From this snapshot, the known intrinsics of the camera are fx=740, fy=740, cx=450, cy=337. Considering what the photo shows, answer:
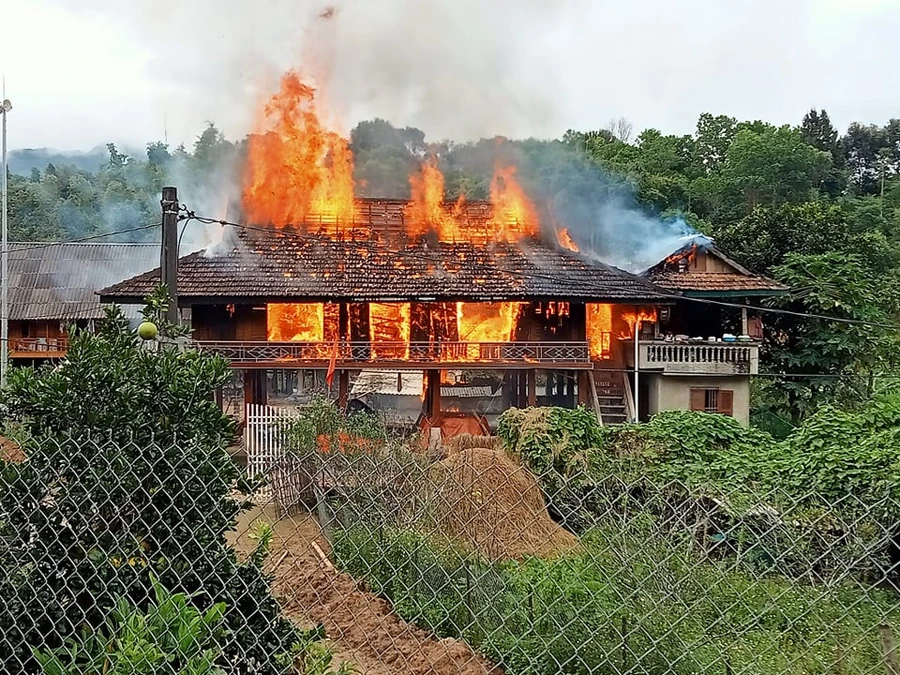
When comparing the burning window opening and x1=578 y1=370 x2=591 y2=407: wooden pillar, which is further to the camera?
the burning window opening

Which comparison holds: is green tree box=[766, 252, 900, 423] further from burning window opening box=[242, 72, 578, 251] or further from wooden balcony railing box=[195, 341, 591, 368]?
wooden balcony railing box=[195, 341, 591, 368]

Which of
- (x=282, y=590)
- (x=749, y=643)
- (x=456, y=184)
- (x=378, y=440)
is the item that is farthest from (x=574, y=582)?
(x=456, y=184)

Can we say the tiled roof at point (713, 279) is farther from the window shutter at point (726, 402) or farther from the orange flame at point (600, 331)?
the window shutter at point (726, 402)

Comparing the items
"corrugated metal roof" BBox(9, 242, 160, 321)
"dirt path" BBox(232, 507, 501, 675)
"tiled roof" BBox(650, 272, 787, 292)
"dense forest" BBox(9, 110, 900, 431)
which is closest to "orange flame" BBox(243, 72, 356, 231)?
"dense forest" BBox(9, 110, 900, 431)

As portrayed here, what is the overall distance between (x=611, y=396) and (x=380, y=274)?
671 cm

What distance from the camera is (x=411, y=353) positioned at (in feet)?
60.0

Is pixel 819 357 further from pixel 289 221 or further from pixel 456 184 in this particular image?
pixel 289 221

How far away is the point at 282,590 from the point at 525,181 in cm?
1825

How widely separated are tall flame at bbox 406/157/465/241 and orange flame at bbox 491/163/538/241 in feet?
3.60

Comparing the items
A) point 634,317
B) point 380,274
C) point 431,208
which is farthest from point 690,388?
point 431,208

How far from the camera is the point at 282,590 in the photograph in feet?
19.5

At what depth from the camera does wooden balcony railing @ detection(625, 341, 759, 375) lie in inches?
718

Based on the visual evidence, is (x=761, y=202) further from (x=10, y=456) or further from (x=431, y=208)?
(x=10, y=456)

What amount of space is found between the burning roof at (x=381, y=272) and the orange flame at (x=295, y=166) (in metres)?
0.70
